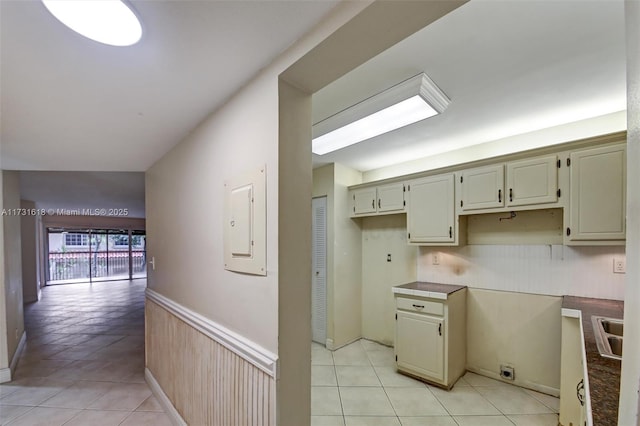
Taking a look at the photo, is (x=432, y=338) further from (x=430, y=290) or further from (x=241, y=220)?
(x=241, y=220)

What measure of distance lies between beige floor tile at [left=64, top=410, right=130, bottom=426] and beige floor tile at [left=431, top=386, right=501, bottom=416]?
275cm

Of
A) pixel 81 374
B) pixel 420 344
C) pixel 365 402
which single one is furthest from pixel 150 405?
pixel 420 344

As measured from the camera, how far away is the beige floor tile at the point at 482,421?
2.06 metres

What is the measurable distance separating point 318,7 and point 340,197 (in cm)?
276

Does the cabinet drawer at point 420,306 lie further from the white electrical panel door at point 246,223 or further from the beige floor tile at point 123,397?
the beige floor tile at point 123,397

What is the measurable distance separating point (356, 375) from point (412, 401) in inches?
24.8

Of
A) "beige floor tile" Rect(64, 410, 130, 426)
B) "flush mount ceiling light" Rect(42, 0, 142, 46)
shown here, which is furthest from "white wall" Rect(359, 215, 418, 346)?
"flush mount ceiling light" Rect(42, 0, 142, 46)

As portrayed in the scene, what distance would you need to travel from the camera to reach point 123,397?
2.60 meters

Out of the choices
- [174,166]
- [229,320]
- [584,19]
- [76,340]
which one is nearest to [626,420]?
[229,320]

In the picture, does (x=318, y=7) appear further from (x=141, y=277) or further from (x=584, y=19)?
(x=141, y=277)

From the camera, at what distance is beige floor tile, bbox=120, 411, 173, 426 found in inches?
86.7

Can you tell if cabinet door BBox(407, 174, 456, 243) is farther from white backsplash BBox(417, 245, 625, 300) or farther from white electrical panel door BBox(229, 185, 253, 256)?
white electrical panel door BBox(229, 185, 253, 256)

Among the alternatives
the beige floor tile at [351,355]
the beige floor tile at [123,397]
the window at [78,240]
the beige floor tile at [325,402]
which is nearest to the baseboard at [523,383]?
the beige floor tile at [351,355]

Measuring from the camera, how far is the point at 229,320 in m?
1.49
